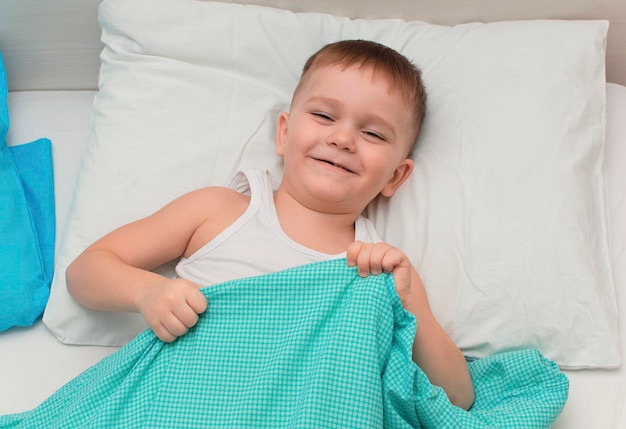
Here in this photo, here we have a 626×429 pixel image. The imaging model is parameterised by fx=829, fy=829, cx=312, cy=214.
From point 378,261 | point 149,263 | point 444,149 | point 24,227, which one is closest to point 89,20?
point 24,227

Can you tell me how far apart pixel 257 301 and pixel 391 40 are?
562mm

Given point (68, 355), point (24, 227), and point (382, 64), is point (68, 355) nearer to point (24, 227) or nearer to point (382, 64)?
point (24, 227)

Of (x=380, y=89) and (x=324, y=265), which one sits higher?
(x=380, y=89)

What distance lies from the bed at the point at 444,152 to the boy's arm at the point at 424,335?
0.30ft

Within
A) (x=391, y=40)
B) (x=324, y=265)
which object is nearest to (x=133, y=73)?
(x=391, y=40)

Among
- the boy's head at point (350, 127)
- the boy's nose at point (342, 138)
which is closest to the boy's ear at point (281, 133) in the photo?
the boy's head at point (350, 127)

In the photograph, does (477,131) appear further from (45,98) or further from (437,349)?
(45,98)

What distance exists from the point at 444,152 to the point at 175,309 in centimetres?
50

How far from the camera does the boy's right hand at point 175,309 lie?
3.42 feet

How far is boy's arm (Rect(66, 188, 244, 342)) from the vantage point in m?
1.05

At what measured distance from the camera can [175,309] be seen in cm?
105

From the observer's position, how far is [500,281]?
3.91 ft

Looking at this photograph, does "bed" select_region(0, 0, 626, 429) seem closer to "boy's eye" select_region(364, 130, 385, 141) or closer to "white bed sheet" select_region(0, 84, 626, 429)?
"white bed sheet" select_region(0, 84, 626, 429)

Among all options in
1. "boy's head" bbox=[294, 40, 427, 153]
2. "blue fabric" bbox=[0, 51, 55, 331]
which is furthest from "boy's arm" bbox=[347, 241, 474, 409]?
"blue fabric" bbox=[0, 51, 55, 331]
